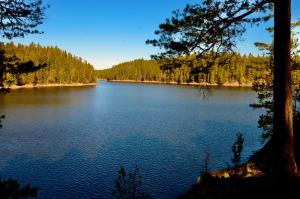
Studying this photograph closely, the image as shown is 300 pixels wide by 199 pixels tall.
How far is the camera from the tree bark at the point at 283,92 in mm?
9695

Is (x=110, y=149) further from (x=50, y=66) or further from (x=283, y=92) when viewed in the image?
(x=50, y=66)

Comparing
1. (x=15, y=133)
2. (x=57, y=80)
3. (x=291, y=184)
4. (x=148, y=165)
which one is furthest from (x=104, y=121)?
(x=57, y=80)

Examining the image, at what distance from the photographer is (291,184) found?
974 centimetres

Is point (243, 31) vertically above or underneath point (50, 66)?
underneath

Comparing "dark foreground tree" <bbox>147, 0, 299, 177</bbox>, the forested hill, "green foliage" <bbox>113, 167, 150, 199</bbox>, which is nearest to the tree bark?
"dark foreground tree" <bbox>147, 0, 299, 177</bbox>

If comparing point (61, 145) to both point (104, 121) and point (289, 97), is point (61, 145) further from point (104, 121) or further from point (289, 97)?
point (289, 97)

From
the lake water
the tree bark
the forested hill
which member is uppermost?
the forested hill

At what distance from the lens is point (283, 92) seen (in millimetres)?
9750

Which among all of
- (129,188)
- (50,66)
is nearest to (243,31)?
(129,188)

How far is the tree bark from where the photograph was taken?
970 centimetres

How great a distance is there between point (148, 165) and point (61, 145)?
12.6 m

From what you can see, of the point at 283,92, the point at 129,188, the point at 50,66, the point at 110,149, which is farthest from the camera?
the point at 50,66

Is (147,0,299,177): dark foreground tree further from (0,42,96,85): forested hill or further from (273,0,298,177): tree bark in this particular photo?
(0,42,96,85): forested hill

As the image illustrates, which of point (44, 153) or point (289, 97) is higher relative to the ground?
point (289, 97)
